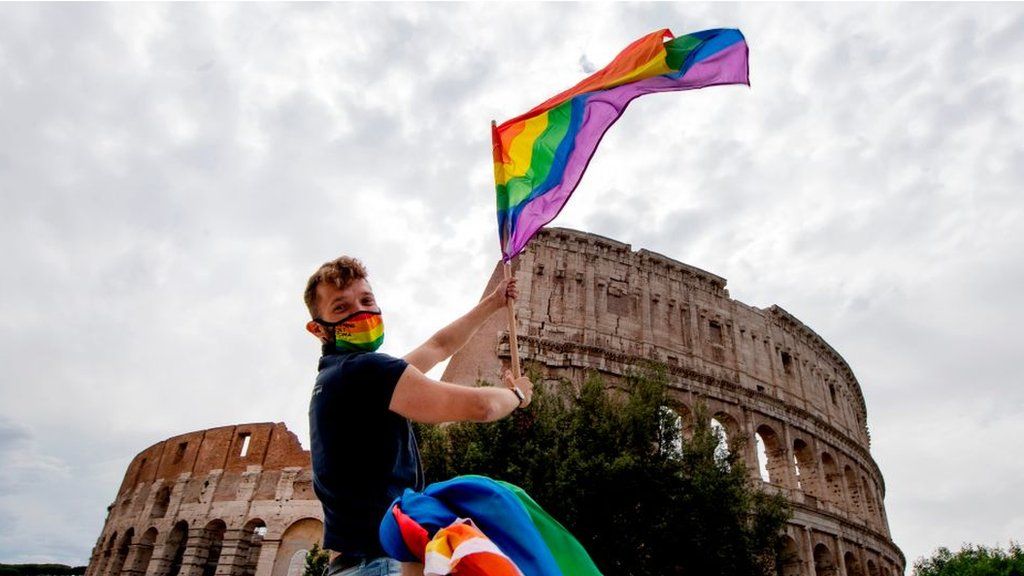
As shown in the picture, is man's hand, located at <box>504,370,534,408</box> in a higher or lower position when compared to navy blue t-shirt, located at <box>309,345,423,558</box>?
higher

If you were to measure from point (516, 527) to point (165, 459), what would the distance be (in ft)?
112

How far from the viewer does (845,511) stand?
26.1 metres

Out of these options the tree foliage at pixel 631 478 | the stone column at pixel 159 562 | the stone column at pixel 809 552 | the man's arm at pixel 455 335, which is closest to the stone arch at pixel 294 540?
the stone column at pixel 159 562

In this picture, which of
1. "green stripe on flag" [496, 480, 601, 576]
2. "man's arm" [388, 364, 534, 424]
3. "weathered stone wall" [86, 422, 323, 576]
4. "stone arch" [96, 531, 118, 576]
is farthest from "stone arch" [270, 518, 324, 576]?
"green stripe on flag" [496, 480, 601, 576]

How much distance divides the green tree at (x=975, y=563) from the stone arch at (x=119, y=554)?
151 feet

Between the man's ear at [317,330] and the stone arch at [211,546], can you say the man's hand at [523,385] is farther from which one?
the stone arch at [211,546]

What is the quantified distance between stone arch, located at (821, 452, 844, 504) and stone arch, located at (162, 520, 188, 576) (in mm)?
29591

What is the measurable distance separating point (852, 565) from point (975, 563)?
2015cm

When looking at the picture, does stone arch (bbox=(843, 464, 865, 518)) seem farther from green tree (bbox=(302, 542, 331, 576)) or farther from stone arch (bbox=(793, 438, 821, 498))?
green tree (bbox=(302, 542, 331, 576))

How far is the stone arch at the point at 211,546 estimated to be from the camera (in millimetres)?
24984

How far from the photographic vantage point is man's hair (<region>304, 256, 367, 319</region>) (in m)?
2.55

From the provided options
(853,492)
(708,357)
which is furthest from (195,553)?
(853,492)

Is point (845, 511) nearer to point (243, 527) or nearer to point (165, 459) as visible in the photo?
point (243, 527)

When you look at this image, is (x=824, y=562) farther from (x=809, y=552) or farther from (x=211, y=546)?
(x=211, y=546)
